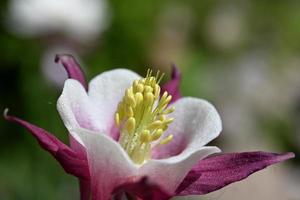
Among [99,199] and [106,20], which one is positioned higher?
[99,199]

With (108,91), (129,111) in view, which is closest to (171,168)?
(129,111)

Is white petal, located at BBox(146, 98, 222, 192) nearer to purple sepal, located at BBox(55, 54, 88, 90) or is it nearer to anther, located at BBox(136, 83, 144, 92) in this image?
anther, located at BBox(136, 83, 144, 92)

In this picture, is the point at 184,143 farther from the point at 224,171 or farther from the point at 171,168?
the point at 171,168

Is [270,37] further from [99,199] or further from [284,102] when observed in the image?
[99,199]

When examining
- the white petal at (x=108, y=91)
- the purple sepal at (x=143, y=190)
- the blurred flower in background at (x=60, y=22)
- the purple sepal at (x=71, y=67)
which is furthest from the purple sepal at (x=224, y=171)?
the blurred flower in background at (x=60, y=22)

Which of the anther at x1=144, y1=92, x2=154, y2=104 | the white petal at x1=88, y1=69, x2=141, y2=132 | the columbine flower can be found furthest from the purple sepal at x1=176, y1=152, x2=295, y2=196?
the white petal at x1=88, y1=69, x2=141, y2=132

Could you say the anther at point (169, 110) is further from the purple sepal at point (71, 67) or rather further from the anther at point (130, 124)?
the purple sepal at point (71, 67)

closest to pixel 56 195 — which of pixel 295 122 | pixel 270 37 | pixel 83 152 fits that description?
pixel 83 152
